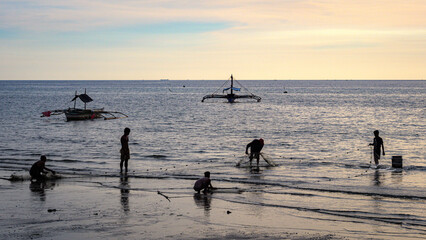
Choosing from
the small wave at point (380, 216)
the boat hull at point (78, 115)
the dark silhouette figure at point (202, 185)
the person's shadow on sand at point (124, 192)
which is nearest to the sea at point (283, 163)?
the small wave at point (380, 216)

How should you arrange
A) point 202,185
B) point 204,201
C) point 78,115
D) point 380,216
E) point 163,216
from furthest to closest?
point 78,115
point 202,185
point 204,201
point 380,216
point 163,216

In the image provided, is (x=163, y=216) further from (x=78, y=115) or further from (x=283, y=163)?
(x=78, y=115)

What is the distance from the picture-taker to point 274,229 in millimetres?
12445

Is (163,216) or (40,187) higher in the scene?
(40,187)

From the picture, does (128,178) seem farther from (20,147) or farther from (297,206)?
(20,147)

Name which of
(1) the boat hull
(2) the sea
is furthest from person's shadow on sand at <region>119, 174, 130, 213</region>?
(1) the boat hull

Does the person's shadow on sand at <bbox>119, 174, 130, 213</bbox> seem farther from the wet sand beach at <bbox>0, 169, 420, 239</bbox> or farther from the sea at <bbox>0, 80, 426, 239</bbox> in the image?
the sea at <bbox>0, 80, 426, 239</bbox>

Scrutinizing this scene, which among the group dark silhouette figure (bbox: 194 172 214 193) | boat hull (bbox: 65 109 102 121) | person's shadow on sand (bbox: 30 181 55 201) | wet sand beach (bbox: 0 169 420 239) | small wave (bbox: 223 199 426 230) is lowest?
small wave (bbox: 223 199 426 230)

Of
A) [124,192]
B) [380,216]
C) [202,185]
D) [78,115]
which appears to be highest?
[78,115]

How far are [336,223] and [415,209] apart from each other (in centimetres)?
332

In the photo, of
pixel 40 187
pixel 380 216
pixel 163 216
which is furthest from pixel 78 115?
Result: pixel 380 216

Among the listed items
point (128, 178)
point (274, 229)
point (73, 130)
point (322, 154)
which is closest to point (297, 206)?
point (274, 229)

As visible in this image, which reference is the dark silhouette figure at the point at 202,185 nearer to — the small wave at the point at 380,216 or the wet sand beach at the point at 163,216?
the wet sand beach at the point at 163,216

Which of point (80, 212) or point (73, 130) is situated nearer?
point (80, 212)
